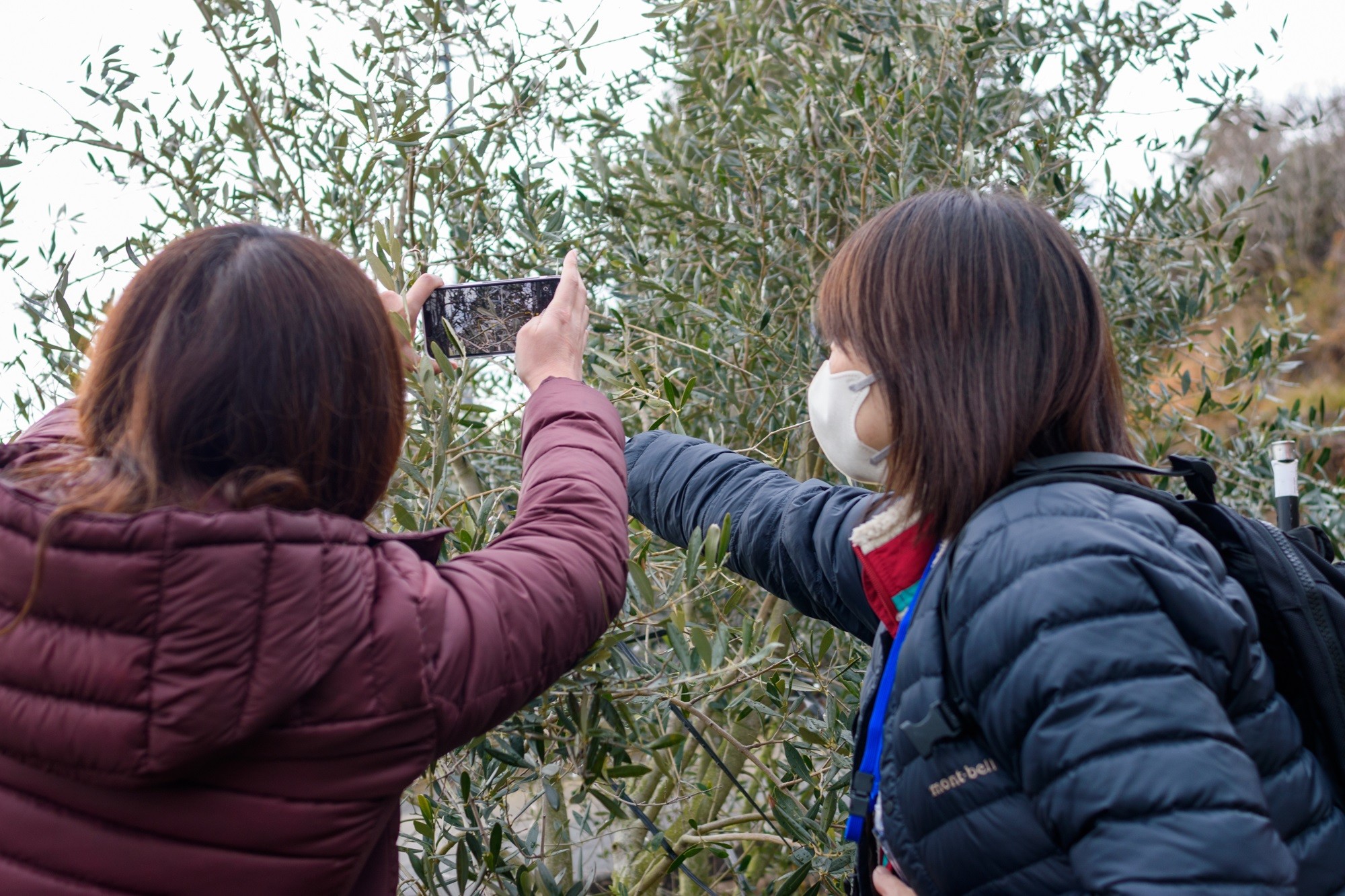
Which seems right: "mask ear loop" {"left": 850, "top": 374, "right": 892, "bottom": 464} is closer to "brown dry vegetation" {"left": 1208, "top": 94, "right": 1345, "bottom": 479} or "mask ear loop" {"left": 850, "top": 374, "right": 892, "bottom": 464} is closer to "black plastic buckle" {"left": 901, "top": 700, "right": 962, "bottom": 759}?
"black plastic buckle" {"left": 901, "top": 700, "right": 962, "bottom": 759}

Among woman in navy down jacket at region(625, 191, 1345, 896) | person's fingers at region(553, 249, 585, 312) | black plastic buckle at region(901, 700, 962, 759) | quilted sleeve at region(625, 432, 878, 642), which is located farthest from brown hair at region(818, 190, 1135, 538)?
person's fingers at region(553, 249, 585, 312)

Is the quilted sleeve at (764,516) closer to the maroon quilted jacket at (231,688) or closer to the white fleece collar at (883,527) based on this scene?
the white fleece collar at (883,527)

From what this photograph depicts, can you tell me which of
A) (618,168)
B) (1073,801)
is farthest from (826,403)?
(618,168)

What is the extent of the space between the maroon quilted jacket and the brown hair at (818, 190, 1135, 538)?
0.55 meters

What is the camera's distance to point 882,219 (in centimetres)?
152

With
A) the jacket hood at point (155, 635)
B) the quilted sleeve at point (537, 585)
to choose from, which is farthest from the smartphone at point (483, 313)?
the jacket hood at point (155, 635)

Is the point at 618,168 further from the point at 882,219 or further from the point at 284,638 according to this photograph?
the point at 284,638

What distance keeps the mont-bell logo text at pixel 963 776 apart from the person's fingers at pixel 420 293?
3.65ft

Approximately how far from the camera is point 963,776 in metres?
1.21

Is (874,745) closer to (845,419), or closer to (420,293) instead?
→ (845,419)

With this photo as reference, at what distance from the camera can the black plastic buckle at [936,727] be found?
1.21 metres

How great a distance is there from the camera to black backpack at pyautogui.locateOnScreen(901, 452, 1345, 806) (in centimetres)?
127

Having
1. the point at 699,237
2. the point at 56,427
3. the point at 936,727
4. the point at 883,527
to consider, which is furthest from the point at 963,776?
the point at 699,237

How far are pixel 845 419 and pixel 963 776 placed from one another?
0.56 meters
